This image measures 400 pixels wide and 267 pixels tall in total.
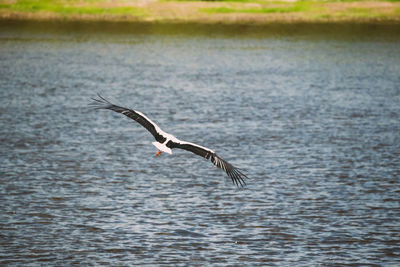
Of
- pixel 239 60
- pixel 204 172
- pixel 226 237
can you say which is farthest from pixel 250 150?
pixel 239 60

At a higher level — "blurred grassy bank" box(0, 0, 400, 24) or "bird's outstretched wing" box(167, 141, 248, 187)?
"blurred grassy bank" box(0, 0, 400, 24)

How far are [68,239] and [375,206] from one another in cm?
816

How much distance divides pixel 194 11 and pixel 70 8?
14031 mm

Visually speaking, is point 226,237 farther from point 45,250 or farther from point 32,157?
point 32,157

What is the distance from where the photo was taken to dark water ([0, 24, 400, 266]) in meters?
17.5

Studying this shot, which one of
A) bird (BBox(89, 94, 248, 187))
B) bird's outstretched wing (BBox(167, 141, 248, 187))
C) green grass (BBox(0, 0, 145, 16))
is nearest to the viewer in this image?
bird's outstretched wing (BBox(167, 141, 248, 187))

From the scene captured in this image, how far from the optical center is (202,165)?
25.8m

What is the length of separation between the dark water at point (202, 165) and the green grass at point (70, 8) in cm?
3282

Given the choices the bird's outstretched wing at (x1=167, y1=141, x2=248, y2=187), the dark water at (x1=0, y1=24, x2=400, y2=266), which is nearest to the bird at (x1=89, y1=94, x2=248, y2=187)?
the bird's outstretched wing at (x1=167, y1=141, x2=248, y2=187)

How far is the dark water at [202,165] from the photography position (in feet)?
57.3

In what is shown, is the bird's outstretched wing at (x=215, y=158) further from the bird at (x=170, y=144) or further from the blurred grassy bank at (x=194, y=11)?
the blurred grassy bank at (x=194, y=11)

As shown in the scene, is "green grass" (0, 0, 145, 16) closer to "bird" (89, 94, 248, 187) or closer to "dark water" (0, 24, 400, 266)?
"dark water" (0, 24, 400, 266)

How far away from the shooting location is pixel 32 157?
26.0 metres

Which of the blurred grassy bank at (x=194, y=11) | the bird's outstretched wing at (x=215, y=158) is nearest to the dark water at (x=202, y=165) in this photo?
the bird's outstretched wing at (x=215, y=158)
